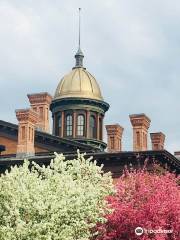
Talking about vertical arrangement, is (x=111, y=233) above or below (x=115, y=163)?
below

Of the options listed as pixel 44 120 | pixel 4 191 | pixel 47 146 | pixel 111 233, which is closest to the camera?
pixel 4 191

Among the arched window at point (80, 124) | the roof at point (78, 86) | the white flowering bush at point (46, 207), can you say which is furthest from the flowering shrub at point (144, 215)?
the roof at point (78, 86)

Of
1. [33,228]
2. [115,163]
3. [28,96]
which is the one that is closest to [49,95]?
[28,96]

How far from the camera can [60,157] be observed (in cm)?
3184

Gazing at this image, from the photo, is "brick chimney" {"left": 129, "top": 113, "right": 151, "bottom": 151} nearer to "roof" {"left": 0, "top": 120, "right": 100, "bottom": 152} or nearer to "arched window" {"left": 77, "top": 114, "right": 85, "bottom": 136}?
"roof" {"left": 0, "top": 120, "right": 100, "bottom": 152}

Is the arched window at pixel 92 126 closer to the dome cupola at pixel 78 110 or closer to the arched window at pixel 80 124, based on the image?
the dome cupola at pixel 78 110

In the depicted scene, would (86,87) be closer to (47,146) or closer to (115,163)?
(47,146)

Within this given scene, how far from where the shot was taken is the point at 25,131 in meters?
50.5

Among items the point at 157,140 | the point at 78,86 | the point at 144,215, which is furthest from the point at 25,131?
the point at 144,215

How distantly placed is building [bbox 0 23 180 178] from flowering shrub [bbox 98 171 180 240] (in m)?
7.62

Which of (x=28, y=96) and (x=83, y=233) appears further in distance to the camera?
(x=28, y=96)

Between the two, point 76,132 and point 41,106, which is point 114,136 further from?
point 41,106

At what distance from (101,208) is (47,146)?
73.9 feet

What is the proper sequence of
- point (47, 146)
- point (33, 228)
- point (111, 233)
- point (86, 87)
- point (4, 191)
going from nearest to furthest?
point (33, 228) → point (4, 191) → point (111, 233) → point (47, 146) → point (86, 87)
